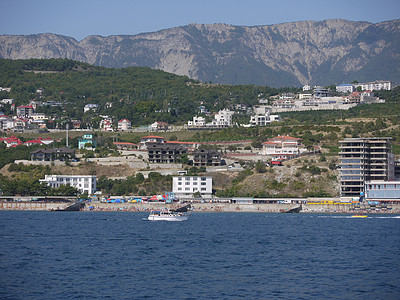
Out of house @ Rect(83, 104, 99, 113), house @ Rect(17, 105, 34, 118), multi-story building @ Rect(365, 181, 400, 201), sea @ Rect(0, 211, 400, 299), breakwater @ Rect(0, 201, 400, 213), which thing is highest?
house @ Rect(83, 104, 99, 113)

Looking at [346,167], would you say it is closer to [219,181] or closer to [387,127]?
[219,181]

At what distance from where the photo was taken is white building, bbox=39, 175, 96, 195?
116 metres

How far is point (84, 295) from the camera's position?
39438 millimetres

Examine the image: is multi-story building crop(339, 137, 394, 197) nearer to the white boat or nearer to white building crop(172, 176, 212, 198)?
white building crop(172, 176, 212, 198)

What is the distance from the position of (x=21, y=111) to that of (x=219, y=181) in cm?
9358

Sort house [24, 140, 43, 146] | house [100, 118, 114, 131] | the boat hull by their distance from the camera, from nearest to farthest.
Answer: the boat hull, house [24, 140, 43, 146], house [100, 118, 114, 131]

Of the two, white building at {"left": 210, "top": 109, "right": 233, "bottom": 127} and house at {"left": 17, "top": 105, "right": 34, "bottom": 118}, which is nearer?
white building at {"left": 210, "top": 109, "right": 233, "bottom": 127}

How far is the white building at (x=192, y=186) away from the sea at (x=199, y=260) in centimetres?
2810

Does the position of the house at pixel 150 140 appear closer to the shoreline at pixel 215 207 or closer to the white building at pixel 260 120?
the white building at pixel 260 120

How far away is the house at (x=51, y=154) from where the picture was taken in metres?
128

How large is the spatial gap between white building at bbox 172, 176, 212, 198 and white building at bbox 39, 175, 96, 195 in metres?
14.9

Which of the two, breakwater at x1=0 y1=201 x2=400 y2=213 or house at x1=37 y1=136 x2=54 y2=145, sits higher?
house at x1=37 y1=136 x2=54 y2=145

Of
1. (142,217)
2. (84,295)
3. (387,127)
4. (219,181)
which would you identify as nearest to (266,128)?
(387,127)

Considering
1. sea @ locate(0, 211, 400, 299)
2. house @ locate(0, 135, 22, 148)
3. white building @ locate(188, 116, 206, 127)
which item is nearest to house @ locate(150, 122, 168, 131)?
white building @ locate(188, 116, 206, 127)
